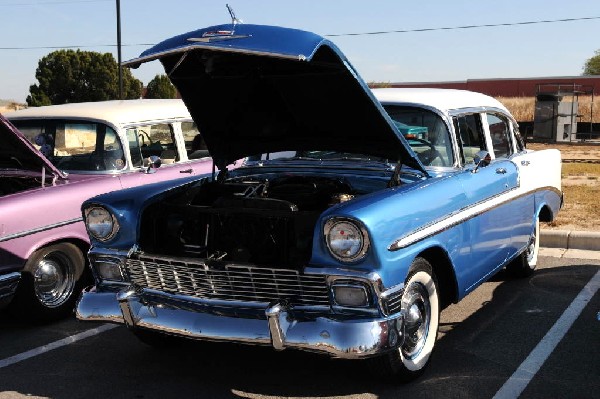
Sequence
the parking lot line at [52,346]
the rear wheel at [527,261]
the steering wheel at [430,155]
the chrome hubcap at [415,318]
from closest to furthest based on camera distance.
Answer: the chrome hubcap at [415,318] → the parking lot line at [52,346] → the steering wheel at [430,155] → the rear wheel at [527,261]

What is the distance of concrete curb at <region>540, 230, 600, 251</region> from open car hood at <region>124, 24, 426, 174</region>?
372 centimetres

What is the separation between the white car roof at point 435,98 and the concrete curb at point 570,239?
2.41m

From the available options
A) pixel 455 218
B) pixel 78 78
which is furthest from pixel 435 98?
pixel 78 78

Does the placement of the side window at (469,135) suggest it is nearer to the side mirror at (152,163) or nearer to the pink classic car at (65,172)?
the pink classic car at (65,172)

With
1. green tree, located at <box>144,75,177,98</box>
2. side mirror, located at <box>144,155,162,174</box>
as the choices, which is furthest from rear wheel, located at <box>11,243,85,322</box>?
green tree, located at <box>144,75,177,98</box>

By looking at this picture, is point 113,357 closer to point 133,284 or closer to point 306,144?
point 133,284

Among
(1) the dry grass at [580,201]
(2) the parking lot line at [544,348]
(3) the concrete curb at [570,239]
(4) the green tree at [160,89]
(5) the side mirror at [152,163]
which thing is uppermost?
(4) the green tree at [160,89]

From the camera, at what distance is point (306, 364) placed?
4160 mm

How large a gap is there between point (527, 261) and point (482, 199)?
1684 mm

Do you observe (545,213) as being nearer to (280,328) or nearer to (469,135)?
(469,135)

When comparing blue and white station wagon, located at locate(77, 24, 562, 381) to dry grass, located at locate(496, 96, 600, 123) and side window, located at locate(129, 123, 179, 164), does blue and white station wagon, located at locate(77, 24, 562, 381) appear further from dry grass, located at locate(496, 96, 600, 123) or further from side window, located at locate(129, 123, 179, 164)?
dry grass, located at locate(496, 96, 600, 123)

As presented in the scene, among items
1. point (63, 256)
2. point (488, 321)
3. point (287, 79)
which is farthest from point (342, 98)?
point (63, 256)

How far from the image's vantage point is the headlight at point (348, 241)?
3.38 meters

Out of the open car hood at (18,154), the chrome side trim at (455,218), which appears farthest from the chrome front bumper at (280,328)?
the open car hood at (18,154)
